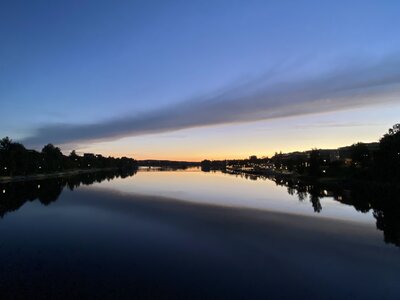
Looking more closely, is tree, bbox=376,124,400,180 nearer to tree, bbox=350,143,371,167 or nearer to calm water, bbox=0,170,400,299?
tree, bbox=350,143,371,167

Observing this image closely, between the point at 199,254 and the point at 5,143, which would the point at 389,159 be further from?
the point at 5,143

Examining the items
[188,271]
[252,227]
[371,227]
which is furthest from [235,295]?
[371,227]

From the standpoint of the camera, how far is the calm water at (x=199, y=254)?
57.6 feet

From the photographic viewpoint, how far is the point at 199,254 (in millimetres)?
24250

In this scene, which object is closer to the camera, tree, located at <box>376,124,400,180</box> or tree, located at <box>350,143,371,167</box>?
tree, located at <box>376,124,400,180</box>

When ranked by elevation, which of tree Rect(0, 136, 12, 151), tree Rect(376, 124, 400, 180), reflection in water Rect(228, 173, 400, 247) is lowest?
reflection in water Rect(228, 173, 400, 247)

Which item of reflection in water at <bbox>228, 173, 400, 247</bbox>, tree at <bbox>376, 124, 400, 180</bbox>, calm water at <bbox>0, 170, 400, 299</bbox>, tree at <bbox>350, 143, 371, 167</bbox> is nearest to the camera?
calm water at <bbox>0, 170, 400, 299</bbox>

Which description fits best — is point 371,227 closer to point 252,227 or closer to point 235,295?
point 252,227

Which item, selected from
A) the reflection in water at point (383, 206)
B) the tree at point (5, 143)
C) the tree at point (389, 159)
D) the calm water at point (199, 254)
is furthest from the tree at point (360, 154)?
the tree at point (5, 143)

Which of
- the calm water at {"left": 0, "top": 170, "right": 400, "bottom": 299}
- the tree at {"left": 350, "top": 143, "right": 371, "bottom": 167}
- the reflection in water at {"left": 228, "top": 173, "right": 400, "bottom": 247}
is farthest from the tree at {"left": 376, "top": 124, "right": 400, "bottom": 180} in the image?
the calm water at {"left": 0, "top": 170, "right": 400, "bottom": 299}

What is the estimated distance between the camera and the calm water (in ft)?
57.6

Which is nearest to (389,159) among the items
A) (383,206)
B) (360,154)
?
(383,206)

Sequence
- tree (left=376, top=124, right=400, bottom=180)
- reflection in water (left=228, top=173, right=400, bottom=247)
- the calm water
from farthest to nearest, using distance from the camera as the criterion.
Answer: tree (left=376, top=124, right=400, bottom=180) → reflection in water (left=228, top=173, right=400, bottom=247) → the calm water

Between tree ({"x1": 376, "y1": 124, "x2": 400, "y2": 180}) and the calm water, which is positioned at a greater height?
tree ({"x1": 376, "y1": 124, "x2": 400, "y2": 180})
